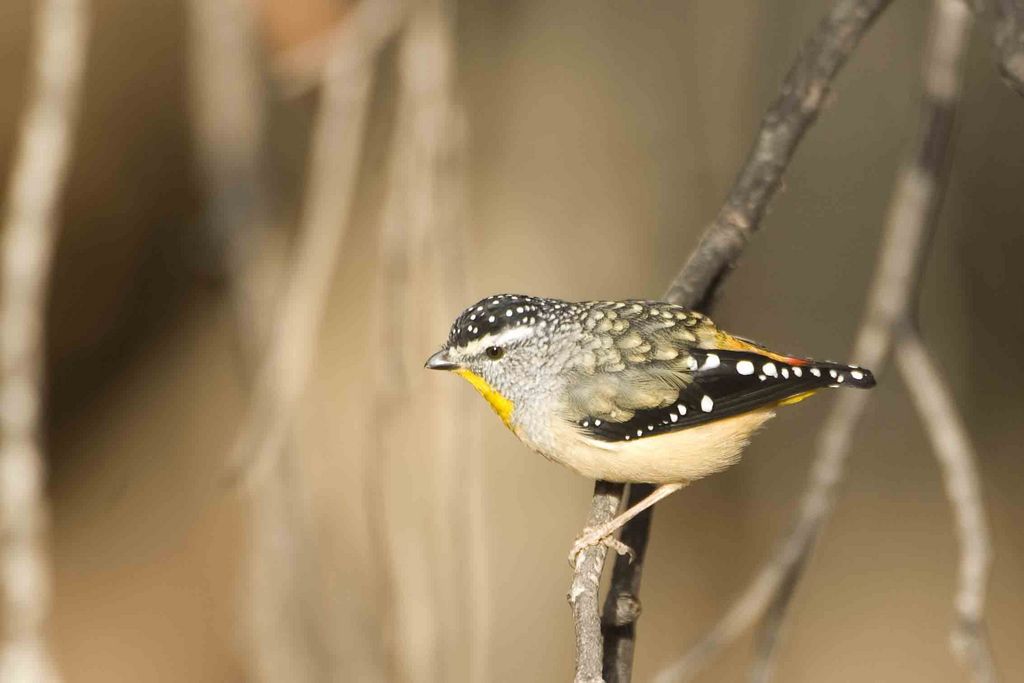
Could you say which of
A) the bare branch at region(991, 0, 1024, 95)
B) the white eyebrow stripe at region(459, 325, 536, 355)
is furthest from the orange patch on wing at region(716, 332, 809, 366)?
the bare branch at region(991, 0, 1024, 95)

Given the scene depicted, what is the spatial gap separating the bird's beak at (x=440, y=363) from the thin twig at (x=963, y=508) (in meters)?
1.37

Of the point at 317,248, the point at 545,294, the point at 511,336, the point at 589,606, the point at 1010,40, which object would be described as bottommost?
the point at 589,606

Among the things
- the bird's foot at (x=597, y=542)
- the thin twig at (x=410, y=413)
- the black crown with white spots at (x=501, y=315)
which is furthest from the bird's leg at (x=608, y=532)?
the black crown with white spots at (x=501, y=315)

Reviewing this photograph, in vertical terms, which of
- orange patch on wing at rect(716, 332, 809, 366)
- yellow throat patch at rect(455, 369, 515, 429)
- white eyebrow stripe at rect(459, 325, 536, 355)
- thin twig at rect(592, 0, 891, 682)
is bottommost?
yellow throat patch at rect(455, 369, 515, 429)

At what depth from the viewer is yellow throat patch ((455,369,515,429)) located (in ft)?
10.6

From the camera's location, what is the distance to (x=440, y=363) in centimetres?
313

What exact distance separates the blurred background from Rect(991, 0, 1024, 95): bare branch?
2917 mm

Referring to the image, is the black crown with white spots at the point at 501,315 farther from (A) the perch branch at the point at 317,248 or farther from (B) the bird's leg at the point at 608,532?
(A) the perch branch at the point at 317,248

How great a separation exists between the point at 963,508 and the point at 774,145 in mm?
1225

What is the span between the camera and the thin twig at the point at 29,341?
3.22 m

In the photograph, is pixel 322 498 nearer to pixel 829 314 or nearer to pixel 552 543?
pixel 552 543

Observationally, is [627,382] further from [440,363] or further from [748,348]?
[440,363]

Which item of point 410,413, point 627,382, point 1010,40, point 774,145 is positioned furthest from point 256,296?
point 1010,40

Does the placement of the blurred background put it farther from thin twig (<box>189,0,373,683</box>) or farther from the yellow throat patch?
the yellow throat patch
